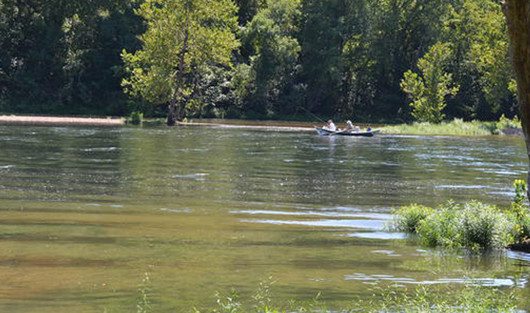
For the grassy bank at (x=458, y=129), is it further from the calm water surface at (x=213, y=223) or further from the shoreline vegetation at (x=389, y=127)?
the calm water surface at (x=213, y=223)

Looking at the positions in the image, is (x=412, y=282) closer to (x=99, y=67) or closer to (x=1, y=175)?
(x=1, y=175)

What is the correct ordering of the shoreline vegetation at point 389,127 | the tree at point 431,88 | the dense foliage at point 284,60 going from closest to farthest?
the shoreline vegetation at point 389,127, the tree at point 431,88, the dense foliage at point 284,60

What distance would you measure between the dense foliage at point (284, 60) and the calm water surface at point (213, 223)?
42370 millimetres

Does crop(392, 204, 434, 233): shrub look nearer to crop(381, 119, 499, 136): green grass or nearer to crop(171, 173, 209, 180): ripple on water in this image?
crop(171, 173, 209, 180): ripple on water

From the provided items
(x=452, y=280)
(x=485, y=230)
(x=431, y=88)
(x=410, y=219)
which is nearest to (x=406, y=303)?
(x=452, y=280)

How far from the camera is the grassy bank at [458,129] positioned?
73812 millimetres

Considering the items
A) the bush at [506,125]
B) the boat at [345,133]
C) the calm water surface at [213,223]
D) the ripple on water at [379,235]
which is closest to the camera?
the calm water surface at [213,223]

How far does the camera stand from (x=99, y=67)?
91.4 metres

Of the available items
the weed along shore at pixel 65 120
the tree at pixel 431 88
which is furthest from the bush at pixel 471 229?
the tree at pixel 431 88

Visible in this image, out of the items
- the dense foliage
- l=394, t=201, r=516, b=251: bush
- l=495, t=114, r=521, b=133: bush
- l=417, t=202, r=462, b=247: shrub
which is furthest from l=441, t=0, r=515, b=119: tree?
l=394, t=201, r=516, b=251: bush

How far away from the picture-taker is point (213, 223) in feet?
67.9

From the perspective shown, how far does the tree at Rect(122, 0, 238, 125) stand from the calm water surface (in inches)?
1250

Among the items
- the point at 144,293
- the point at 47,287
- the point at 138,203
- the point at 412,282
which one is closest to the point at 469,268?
the point at 412,282

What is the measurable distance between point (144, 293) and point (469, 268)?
5827 mm
